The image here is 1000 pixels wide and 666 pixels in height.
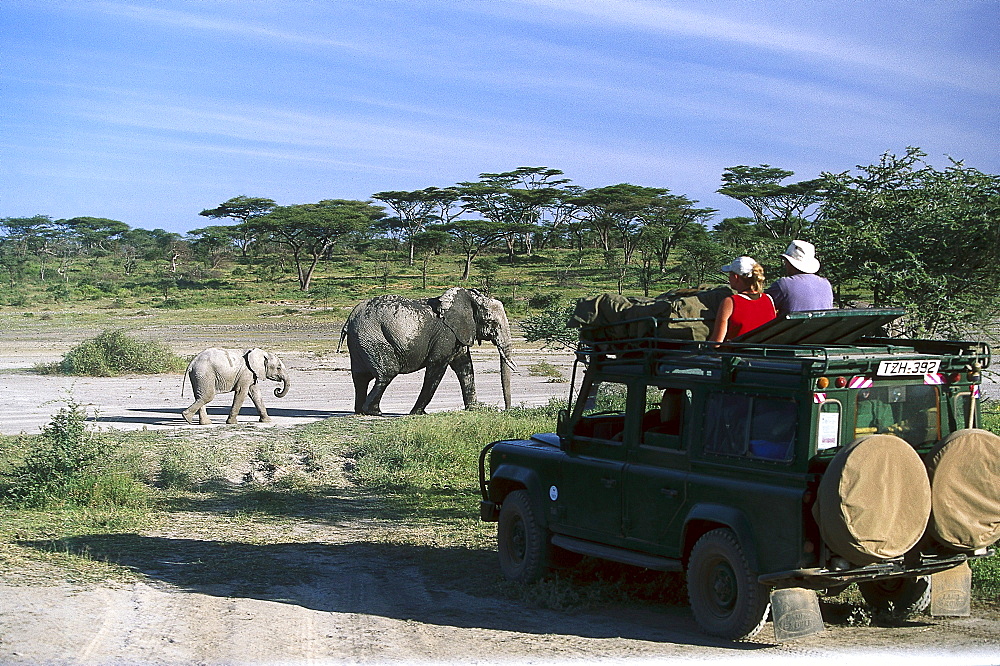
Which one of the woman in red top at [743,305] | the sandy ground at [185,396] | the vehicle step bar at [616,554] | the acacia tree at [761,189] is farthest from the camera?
the acacia tree at [761,189]

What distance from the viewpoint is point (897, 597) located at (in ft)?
24.5

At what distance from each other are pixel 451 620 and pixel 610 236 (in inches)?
2567

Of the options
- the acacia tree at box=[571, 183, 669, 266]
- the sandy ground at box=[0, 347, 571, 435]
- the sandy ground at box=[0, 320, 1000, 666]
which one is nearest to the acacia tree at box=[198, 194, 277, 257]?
the acacia tree at box=[571, 183, 669, 266]

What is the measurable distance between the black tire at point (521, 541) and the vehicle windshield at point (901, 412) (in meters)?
2.87

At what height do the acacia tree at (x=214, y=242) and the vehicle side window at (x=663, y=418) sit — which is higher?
the acacia tree at (x=214, y=242)

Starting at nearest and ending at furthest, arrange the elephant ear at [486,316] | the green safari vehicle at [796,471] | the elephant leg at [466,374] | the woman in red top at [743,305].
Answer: the green safari vehicle at [796,471] < the woman in red top at [743,305] < the elephant leg at [466,374] < the elephant ear at [486,316]

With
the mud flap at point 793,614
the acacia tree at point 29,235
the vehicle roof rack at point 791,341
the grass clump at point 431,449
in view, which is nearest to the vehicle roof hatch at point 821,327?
the vehicle roof rack at point 791,341

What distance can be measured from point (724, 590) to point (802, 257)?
8.67ft

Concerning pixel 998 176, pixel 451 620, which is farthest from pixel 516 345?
pixel 451 620

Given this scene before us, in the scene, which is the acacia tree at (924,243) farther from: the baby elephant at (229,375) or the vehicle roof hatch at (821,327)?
the baby elephant at (229,375)

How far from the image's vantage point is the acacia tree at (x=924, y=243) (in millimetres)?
10781

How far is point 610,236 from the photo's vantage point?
7219 cm

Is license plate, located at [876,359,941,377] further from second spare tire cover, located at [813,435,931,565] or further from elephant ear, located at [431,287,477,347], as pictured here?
elephant ear, located at [431,287,477,347]

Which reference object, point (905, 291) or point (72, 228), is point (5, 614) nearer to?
point (905, 291)
